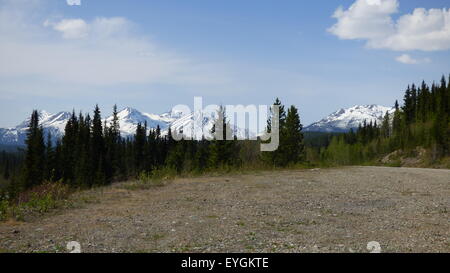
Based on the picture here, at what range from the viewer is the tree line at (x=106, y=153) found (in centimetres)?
4334

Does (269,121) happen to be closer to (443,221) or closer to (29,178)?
(443,221)

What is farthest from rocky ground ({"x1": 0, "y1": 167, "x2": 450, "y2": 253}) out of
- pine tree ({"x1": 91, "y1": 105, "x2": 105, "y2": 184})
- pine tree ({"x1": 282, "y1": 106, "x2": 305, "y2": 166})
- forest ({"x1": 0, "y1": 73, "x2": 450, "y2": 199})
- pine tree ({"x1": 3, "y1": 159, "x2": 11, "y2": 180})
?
pine tree ({"x1": 3, "y1": 159, "x2": 11, "y2": 180})

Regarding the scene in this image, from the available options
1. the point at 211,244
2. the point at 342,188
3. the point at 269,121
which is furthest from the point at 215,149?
the point at 211,244

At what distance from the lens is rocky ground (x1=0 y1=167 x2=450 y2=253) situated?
6.49 metres

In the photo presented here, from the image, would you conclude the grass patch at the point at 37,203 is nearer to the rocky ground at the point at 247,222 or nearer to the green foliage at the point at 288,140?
the rocky ground at the point at 247,222

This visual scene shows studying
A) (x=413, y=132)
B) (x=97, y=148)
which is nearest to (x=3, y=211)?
(x=97, y=148)

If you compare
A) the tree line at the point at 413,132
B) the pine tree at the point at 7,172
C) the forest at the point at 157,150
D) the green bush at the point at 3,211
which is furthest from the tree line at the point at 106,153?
the pine tree at the point at 7,172

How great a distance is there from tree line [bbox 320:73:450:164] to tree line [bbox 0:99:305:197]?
25.9m

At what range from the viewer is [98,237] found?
23.4 ft

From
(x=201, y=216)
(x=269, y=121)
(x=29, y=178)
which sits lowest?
(x=29, y=178)

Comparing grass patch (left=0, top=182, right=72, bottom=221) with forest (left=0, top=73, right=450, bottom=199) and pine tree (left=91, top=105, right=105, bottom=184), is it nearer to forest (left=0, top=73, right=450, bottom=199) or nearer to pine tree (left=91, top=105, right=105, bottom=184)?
forest (left=0, top=73, right=450, bottom=199)

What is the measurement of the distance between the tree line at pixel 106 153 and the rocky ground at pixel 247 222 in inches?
1161

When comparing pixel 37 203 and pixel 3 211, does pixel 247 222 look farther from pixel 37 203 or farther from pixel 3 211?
pixel 3 211
